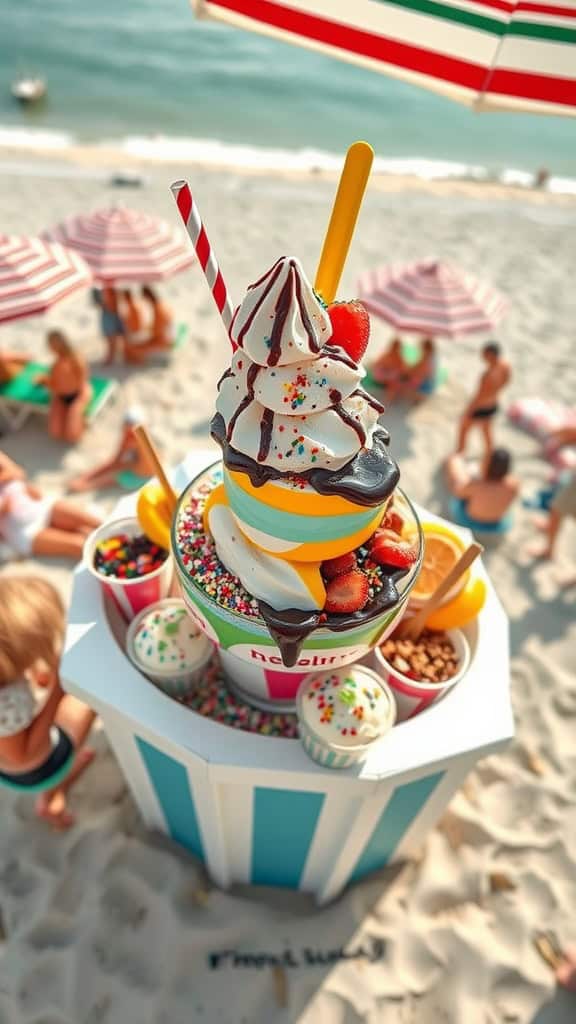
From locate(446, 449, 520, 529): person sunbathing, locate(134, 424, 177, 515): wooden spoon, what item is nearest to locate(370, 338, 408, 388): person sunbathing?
locate(446, 449, 520, 529): person sunbathing

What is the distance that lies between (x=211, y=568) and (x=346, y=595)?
0.40 m

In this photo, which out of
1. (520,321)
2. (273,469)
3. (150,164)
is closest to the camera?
(273,469)

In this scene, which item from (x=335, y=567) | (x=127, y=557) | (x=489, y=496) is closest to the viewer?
(x=335, y=567)

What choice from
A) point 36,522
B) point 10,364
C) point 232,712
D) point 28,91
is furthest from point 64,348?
point 28,91

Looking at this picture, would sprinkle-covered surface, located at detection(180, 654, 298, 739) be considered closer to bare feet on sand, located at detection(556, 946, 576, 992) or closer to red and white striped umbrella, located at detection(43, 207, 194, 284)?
bare feet on sand, located at detection(556, 946, 576, 992)

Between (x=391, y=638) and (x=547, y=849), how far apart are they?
1.60 meters

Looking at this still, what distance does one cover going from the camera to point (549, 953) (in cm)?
273

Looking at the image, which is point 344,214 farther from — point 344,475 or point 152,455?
point 152,455

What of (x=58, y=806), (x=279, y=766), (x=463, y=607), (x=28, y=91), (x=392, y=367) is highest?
(x=463, y=607)

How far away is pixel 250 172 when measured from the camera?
11117 mm

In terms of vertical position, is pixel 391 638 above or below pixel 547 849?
above

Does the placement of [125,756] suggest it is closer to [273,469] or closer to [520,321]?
[273,469]

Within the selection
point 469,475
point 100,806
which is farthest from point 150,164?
point 100,806

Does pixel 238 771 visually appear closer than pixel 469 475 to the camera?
Yes
